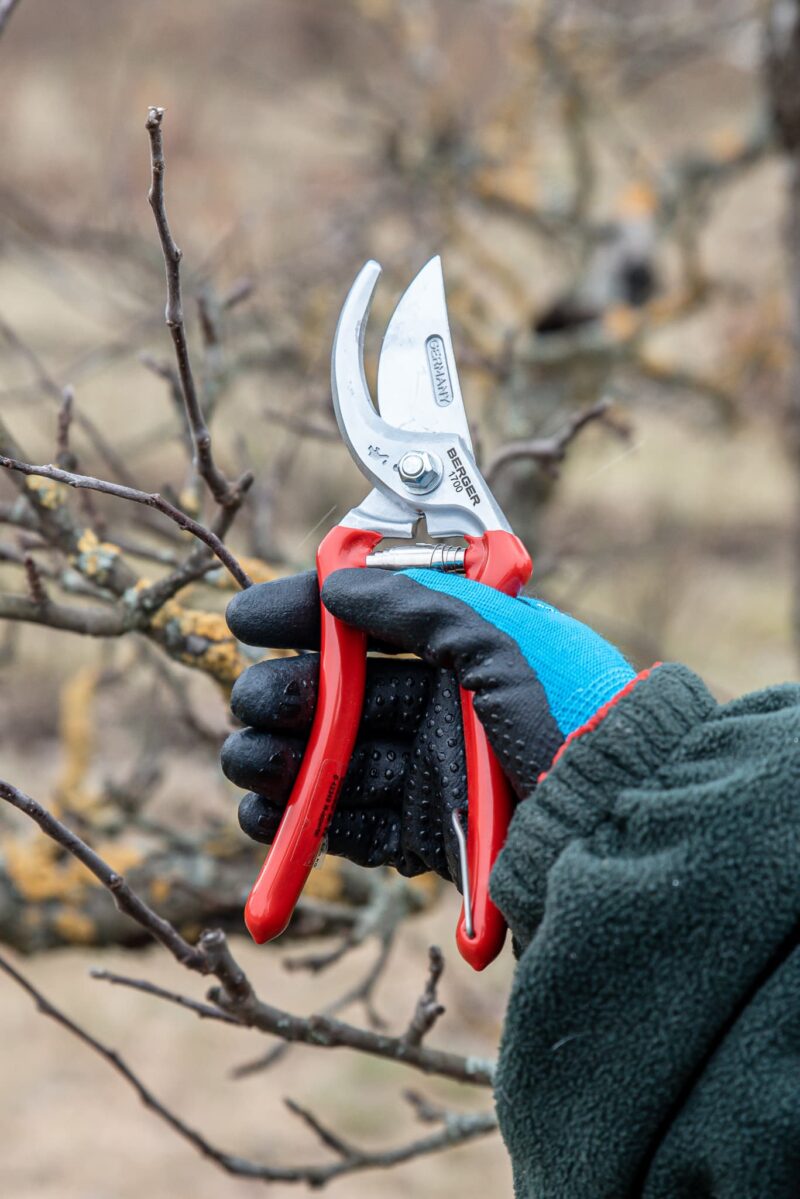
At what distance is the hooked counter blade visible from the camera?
142 cm

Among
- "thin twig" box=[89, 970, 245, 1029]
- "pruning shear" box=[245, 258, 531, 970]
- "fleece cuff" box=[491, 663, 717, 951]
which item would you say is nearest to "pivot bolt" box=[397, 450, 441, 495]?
"pruning shear" box=[245, 258, 531, 970]

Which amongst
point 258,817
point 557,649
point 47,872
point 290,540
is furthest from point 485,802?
point 290,540

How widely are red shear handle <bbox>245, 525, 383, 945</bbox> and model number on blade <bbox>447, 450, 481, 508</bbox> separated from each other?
0.58ft

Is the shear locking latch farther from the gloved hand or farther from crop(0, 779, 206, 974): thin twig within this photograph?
crop(0, 779, 206, 974): thin twig

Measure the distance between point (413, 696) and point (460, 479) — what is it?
10.8 inches

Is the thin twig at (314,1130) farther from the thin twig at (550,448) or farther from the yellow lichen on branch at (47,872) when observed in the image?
the thin twig at (550,448)

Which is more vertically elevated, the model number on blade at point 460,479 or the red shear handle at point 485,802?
the model number on blade at point 460,479

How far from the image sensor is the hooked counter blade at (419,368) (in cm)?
142

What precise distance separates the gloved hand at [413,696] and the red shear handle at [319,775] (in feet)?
0.07

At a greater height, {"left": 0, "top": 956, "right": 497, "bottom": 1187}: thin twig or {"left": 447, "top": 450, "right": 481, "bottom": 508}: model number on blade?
{"left": 447, "top": 450, "right": 481, "bottom": 508}: model number on blade

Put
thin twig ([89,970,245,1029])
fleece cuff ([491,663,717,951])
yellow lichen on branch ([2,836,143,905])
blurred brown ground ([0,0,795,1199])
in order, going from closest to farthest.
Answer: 1. fleece cuff ([491,663,717,951])
2. thin twig ([89,970,245,1029])
3. yellow lichen on branch ([2,836,143,905])
4. blurred brown ground ([0,0,795,1199])

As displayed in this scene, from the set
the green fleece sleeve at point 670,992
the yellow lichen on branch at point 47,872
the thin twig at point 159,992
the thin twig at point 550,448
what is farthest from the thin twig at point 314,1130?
the thin twig at point 550,448

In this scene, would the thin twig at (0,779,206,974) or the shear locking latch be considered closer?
the thin twig at (0,779,206,974)

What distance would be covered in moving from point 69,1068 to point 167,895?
99.4 inches
